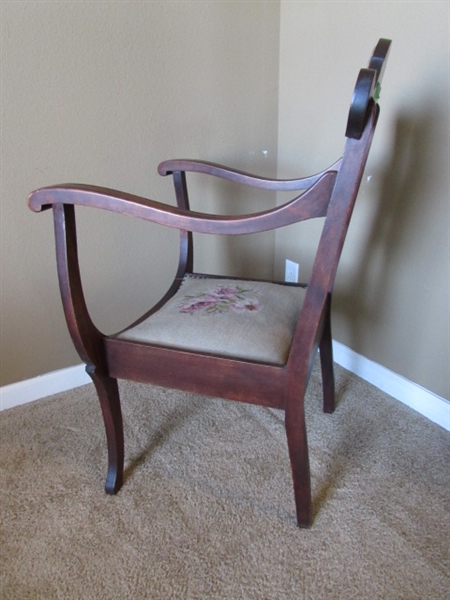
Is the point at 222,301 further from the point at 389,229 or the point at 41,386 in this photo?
the point at 41,386

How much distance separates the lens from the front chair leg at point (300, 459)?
80cm

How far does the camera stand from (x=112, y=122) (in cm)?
121

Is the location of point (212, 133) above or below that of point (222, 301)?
above

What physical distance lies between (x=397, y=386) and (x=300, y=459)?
1.95ft

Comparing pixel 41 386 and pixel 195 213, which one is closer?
pixel 195 213

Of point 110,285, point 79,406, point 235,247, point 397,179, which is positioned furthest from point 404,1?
point 79,406

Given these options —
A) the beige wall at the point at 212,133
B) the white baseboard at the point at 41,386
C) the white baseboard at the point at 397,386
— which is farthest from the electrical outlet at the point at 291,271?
the white baseboard at the point at 41,386

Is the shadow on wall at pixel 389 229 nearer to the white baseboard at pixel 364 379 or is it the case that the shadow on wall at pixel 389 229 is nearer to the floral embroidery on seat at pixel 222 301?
→ the white baseboard at pixel 364 379

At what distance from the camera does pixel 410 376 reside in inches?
49.4

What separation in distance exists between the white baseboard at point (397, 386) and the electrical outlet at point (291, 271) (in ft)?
0.91

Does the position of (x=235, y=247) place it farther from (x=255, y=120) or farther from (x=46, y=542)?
(x=46, y=542)

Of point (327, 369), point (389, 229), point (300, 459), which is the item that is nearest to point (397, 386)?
point (327, 369)

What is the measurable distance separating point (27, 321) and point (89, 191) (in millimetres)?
695

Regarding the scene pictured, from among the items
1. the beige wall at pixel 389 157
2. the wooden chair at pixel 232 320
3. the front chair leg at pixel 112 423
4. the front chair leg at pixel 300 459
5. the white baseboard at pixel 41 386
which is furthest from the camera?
the white baseboard at pixel 41 386
